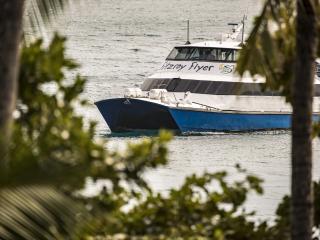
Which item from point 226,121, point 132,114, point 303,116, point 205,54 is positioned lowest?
point 226,121

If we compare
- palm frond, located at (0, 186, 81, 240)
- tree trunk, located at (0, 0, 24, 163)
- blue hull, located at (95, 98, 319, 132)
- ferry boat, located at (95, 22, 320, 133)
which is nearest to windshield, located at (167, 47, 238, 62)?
ferry boat, located at (95, 22, 320, 133)

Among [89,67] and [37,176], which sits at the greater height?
[37,176]

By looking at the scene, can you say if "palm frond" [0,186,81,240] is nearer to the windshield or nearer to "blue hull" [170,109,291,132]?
"blue hull" [170,109,291,132]

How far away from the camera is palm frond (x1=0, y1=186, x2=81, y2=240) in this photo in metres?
6.32

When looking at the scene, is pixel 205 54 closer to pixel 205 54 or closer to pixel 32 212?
pixel 205 54

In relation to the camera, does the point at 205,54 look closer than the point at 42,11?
No

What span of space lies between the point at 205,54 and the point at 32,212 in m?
42.5

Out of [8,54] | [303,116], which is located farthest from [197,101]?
[8,54]

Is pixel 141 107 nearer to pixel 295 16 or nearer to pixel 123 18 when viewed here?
pixel 295 16

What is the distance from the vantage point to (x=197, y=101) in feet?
157

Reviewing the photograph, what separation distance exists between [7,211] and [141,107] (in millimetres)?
39682

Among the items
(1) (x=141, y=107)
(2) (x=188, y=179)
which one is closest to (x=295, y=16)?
(2) (x=188, y=179)

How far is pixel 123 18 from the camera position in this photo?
13038cm

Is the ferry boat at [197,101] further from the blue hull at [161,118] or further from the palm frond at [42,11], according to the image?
the palm frond at [42,11]
